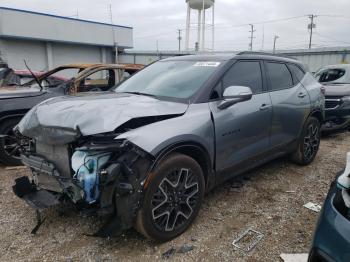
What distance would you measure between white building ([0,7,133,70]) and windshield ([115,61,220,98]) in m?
22.2

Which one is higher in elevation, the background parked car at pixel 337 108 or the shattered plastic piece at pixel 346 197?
the shattered plastic piece at pixel 346 197

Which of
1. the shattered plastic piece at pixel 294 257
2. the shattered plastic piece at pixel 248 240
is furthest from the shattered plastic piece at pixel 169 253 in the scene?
the shattered plastic piece at pixel 294 257

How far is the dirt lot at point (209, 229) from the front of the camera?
2.87 meters

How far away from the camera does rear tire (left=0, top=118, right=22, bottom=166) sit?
15.9 feet

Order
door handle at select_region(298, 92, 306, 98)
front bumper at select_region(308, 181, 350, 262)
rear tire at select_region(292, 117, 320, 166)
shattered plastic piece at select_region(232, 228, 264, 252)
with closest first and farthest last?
front bumper at select_region(308, 181, 350, 262)
shattered plastic piece at select_region(232, 228, 264, 252)
door handle at select_region(298, 92, 306, 98)
rear tire at select_region(292, 117, 320, 166)

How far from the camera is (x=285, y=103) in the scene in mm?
4402

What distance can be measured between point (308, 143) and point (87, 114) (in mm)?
3738

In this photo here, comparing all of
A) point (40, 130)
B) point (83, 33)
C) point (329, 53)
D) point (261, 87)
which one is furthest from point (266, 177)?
point (83, 33)

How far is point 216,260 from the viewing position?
9.14 ft

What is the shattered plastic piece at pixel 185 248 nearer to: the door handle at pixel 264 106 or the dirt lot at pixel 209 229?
the dirt lot at pixel 209 229

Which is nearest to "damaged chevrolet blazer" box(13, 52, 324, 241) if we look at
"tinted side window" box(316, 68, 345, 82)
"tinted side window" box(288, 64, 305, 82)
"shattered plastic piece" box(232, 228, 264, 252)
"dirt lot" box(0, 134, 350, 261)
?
"dirt lot" box(0, 134, 350, 261)

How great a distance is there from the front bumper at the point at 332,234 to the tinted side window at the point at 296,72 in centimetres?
333

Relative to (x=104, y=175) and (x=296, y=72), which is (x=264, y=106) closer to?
(x=296, y=72)

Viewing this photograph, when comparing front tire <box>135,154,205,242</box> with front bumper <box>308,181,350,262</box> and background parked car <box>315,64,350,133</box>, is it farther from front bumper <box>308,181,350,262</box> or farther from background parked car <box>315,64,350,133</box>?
background parked car <box>315,64,350,133</box>
